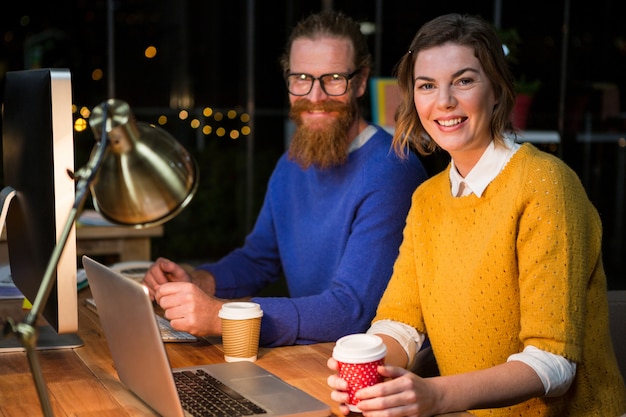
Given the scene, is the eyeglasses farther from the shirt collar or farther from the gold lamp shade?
the gold lamp shade

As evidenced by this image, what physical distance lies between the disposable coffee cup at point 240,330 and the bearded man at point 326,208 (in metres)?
0.14

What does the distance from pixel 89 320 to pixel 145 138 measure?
985 millimetres

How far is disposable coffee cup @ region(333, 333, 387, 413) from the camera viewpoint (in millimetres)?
1449

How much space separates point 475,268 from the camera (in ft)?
5.92

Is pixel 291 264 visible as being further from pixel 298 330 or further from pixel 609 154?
pixel 609 154

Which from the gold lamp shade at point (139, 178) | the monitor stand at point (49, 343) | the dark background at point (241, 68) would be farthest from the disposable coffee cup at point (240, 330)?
the dark background at point (241, 68)

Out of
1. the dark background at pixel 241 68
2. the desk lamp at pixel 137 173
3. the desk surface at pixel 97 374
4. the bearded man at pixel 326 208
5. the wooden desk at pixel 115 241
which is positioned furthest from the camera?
the dark background at pixel 241 68

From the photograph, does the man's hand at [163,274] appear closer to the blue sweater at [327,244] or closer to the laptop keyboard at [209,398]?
the blue sweater at [327,244]

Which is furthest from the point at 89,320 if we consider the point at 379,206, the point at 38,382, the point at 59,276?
the point at 38,382

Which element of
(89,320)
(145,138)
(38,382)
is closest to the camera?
(38,382)

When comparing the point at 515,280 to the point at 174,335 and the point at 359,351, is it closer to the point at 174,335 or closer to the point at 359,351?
the point at 359,351

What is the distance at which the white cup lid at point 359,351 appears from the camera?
1.45 m

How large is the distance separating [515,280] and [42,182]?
0.93 metres

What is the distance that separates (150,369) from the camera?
57.2 inches
